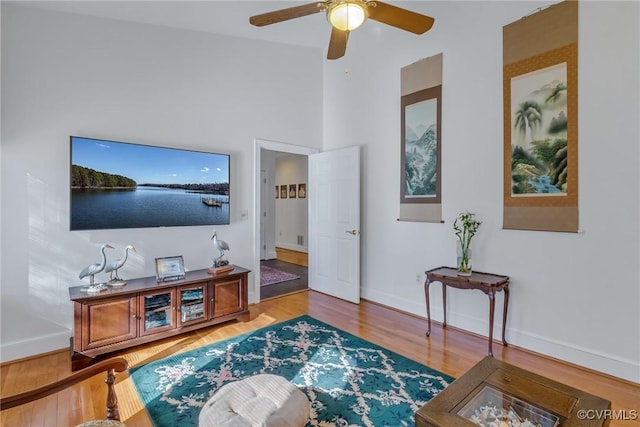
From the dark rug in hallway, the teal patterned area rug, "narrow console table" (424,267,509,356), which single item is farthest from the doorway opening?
"narrow console table" (424,267,509,356)

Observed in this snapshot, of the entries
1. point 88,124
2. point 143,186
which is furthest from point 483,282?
point 88,124

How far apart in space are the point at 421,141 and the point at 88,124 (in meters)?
3.44

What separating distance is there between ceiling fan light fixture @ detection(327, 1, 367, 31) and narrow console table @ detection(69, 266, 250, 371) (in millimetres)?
2592

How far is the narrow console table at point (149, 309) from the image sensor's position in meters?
2.61

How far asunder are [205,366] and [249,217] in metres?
1.97

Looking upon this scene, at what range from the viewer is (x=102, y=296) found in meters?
2.66

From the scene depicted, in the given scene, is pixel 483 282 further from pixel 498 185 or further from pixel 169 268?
pixel 169 268

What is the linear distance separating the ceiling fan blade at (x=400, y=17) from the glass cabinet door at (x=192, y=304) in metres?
2.86

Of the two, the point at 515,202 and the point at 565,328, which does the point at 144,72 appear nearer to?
the point at 515,202

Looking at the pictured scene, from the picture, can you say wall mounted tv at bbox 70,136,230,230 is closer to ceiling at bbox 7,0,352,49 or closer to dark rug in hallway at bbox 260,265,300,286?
ceiling at bbox 7,0,352,49

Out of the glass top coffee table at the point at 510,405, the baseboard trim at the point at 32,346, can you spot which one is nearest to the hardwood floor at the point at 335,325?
the baseboard trim at the point at 32,346

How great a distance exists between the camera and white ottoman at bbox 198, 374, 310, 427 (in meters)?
1.59

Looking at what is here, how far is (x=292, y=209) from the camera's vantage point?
334 inches

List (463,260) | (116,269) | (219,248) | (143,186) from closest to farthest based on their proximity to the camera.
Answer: (116,269), (463,260), (143,186), (219,248)
